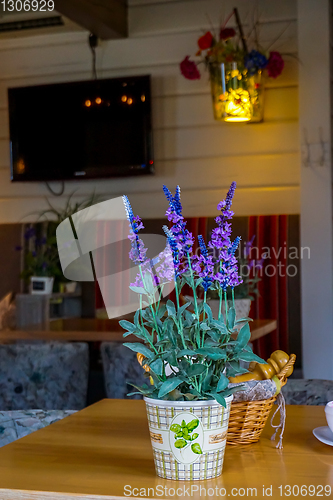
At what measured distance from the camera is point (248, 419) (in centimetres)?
108

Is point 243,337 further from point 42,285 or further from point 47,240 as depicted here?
point 47,240

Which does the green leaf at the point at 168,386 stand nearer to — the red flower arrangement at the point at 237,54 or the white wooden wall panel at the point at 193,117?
the red flower arrangement at the point at 237,54

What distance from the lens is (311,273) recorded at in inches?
145

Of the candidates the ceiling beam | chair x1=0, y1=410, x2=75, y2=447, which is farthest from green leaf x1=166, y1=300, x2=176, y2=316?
the ceiling beam

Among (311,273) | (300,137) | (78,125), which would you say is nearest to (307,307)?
(311,273)

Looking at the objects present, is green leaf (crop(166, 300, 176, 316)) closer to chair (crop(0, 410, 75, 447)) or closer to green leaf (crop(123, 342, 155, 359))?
green leaf (crop(123, 342, 155, 359))

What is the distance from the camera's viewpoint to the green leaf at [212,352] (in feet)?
2.94

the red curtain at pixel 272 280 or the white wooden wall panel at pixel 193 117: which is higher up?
the white wooden wall panel at pixel 193 117

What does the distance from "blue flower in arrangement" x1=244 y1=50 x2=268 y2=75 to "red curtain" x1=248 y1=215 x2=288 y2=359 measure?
0.90m

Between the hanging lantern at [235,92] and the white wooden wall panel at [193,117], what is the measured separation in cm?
26

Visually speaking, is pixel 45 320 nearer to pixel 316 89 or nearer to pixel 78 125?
pixel 78 125

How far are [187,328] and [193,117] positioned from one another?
10.8 feet

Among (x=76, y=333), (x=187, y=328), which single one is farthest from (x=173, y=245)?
(x=76, y=333)

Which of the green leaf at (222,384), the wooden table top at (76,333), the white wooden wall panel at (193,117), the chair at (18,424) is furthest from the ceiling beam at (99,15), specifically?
the green leaf at (222,384)
